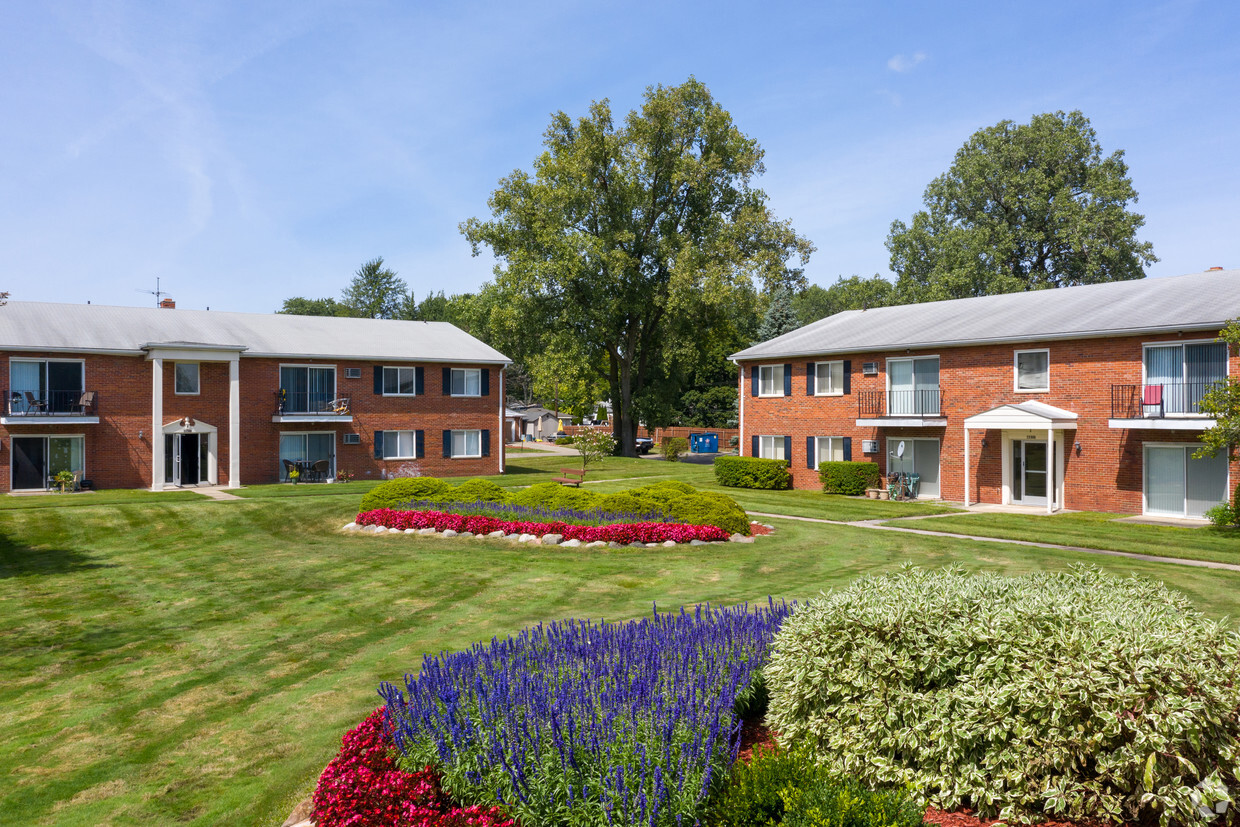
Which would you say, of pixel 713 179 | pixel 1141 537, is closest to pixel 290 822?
pixel 1141 537

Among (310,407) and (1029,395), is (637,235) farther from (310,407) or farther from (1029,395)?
(1029,395)

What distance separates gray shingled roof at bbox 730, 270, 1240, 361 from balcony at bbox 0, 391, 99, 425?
86.7ft

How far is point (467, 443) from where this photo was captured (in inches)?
1517

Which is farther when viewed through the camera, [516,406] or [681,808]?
[516,406]

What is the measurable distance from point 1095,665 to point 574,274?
41138mm

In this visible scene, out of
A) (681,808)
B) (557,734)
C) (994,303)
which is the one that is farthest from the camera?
(994,303)

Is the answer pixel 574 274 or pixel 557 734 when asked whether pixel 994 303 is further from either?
pixel 557 734

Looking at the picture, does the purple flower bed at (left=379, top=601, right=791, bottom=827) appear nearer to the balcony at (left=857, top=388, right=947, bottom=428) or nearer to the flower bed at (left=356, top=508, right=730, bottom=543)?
the flower bed at (left=356, top=508, right=730, bottom=543)

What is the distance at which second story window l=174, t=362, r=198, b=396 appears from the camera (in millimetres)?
31914

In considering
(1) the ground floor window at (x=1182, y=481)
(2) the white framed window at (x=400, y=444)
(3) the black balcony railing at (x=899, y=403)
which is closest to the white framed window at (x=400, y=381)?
(2) the white framed window at (x=400, y=444)

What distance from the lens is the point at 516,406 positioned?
86188mm

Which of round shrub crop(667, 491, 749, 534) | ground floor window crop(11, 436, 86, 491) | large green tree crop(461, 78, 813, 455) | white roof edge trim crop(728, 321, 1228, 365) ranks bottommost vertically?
round shrub crop(667, 491, 749, 534)

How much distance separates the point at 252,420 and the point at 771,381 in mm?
22731

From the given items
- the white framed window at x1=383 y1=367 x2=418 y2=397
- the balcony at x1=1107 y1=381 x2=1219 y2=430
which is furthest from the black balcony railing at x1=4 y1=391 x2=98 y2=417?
the balcony at x1=1107 y1=381 x2=1219 y2=430
